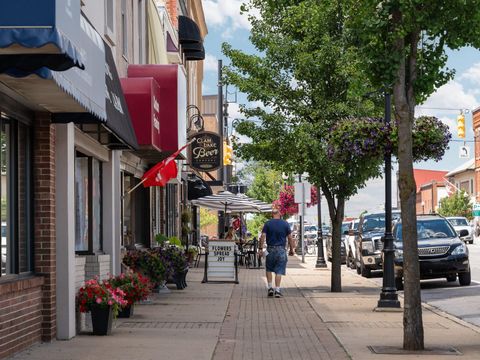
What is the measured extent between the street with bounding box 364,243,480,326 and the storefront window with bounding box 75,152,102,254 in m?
6.09

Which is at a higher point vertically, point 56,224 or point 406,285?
point 56,224

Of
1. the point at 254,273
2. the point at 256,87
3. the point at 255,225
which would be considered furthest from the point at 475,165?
the point at 256,87

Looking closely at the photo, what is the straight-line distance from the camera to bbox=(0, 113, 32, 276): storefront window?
452 inches

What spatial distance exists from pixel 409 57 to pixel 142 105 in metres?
6.70

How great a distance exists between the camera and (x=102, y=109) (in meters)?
12.1

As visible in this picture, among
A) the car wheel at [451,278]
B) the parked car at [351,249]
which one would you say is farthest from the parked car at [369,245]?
the car wheel at [451,278]

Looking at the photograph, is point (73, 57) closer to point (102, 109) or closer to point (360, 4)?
point (102, 109)

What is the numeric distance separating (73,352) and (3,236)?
60.3 inches

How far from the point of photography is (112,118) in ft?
45.7

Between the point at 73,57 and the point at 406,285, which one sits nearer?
the point at 73,57

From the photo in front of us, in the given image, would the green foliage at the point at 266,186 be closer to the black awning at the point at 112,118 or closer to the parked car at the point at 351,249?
the parked car at the point at 351,249

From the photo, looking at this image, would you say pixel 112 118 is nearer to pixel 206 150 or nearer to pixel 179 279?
pixel 179 279

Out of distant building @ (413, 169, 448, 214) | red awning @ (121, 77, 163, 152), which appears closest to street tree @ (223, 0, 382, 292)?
red awning @ (121, 77, 163, 152)

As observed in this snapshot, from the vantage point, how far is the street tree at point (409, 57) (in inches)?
460
